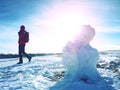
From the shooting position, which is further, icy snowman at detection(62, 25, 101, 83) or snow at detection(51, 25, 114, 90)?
icy snowman at detection(62, 25, 101, 83)

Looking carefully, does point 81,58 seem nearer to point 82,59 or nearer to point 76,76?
point 82,59

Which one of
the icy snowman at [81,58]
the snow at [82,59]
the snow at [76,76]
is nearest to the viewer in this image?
the snow at [76,76]

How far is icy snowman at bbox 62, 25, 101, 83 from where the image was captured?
1220 cm

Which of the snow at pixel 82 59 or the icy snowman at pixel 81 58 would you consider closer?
the snow at pixel 82 59

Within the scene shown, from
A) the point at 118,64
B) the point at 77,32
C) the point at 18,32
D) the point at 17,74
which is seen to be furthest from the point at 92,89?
the point at 18,32

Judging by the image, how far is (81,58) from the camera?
40.2ft

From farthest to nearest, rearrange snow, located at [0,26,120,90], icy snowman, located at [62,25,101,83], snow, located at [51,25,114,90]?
1. icy snowman, located at [62,25,101,83]
2. snow, located at [51,25,114,90]
3. snow, located at [0,26,120,90]

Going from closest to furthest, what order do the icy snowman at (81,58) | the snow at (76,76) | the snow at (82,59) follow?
the snow at (76,76) → the snow at (82,59) → the icy snowman at (81,58)

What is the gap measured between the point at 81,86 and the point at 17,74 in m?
3.90

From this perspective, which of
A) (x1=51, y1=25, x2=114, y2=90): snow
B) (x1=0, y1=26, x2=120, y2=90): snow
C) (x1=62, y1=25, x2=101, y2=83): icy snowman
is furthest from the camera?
(x1=62, y1=25, x2=101, y2=83): icy snowman

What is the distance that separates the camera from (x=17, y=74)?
13273mm

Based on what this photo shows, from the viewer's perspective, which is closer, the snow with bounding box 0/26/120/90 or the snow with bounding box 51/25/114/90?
the snow with bounding box 0/26/120/90

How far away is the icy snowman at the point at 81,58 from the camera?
1220 centimetres

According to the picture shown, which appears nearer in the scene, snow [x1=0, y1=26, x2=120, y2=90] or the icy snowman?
snow [x1=0, y1=26, x2=120, y2=90]
